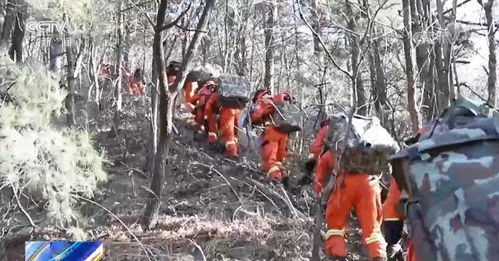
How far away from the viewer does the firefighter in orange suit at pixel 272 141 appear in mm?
9617

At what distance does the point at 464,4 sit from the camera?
11992 mm

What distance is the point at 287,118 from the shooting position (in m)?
9.55

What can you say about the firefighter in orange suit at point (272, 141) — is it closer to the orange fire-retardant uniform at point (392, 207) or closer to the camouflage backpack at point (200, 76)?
the orange fire-retardant uniform at point (392, 207)

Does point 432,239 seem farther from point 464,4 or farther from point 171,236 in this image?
point 464,4

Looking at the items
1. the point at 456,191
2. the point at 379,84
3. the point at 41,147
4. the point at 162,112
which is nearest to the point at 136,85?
the point at 379,84

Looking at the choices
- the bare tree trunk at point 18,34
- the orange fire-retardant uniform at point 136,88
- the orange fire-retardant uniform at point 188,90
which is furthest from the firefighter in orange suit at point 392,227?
the orange fire-retardant uniform at point 136,88

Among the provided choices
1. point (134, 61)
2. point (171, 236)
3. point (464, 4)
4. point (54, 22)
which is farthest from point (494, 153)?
point (134, 61)

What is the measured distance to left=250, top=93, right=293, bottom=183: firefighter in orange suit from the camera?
9617 mm

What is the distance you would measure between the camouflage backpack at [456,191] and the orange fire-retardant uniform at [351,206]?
2.96 m

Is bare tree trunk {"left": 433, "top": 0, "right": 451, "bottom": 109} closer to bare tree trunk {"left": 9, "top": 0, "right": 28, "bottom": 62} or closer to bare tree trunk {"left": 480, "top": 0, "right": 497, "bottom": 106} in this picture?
bare tree trunk {"left": 480, "top": 0, "right": 497, "bottom": 106}

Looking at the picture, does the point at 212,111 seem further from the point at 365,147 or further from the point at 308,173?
the point at 365,147

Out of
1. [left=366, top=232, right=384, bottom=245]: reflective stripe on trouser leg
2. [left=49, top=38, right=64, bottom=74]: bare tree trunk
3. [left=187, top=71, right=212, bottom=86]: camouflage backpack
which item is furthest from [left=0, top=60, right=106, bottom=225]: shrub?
[left=187, top=71, right=212, bottom=86]: camouflage backpack

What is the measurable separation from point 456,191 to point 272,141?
667 centimetres

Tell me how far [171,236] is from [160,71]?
1.75 m
